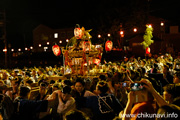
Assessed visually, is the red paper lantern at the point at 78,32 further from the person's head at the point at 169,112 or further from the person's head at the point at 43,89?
the person's head at the point at 169,112

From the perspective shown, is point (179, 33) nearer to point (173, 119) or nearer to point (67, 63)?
point (67, 63)

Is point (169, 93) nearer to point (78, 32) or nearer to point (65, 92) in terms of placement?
point (65, 92)

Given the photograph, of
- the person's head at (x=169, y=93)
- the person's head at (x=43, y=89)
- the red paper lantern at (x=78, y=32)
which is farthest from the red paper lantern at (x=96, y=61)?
the person's head at (x=169, y=93)

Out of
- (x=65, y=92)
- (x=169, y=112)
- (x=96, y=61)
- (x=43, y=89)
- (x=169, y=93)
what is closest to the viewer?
(x=169, y=112)

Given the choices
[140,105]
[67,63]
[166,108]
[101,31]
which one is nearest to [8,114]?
[140,105]

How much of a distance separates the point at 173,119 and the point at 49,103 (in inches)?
107

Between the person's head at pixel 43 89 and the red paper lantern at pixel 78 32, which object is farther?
the red paper lantern at pixel 78 32

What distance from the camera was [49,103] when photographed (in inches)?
153

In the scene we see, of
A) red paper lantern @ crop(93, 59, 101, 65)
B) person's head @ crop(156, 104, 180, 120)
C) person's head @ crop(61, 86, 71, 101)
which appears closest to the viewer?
person's head @ crop(156, 104, 180, 120)

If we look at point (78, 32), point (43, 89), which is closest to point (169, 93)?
point (43, 89)

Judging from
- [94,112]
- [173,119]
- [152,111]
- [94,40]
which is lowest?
[94,112]

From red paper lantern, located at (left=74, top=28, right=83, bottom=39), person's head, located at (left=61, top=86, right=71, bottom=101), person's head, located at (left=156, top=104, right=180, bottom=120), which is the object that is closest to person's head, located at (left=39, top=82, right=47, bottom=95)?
person's head, located at (left=61, top=86, right=71, bottom=101)

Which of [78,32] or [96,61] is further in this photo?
[96,61]

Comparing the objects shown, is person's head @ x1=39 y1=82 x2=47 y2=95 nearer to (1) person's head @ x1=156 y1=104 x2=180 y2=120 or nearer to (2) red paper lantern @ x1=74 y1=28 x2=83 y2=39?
(1) person's head @ x1=156 y1=104 x2=180 y2=120
